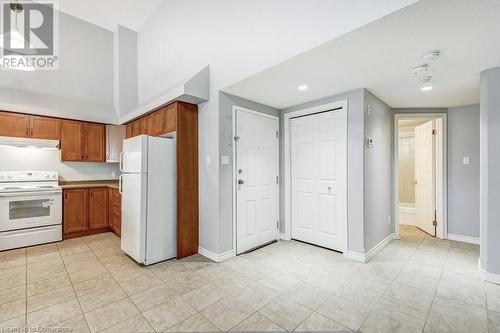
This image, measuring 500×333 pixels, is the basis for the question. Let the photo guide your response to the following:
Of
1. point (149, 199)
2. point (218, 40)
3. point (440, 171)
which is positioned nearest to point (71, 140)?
point (149, 199)

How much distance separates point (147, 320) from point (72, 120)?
4.10 m

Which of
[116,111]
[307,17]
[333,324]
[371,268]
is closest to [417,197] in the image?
[371,268]

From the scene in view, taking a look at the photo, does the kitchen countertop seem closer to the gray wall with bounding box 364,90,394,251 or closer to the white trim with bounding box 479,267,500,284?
the gray wall with bounding box 364,90,394,251

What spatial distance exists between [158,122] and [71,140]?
2.12 metres

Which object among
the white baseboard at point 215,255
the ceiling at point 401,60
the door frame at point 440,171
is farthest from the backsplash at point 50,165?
the door frame at point 440,171

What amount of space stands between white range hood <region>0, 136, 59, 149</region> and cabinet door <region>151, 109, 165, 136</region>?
2058 mm

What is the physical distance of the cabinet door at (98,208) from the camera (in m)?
4.33

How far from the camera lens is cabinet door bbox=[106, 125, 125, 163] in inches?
188

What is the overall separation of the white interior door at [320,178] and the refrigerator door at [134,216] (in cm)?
230

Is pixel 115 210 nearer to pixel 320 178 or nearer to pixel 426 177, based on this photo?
pixel 320 178

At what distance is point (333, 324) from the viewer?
1.85m

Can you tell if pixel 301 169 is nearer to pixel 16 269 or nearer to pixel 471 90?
pixel 471 90

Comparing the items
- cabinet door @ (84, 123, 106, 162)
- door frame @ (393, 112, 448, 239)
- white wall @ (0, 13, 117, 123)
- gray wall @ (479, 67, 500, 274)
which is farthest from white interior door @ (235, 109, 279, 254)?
cabinet door @ (84, 123, 106, 162)

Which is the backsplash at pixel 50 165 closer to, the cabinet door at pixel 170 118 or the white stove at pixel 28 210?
the white stove at pixel 28 210
